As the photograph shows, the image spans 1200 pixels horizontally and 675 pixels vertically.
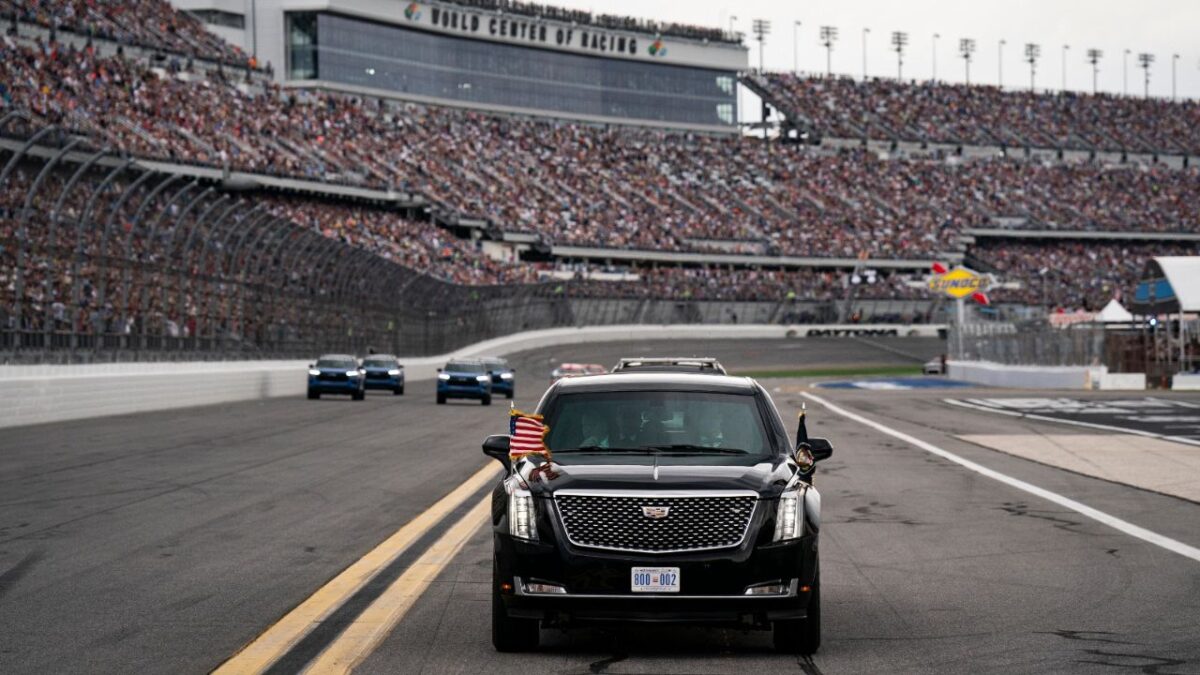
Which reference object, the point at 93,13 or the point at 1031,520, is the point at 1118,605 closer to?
the point at 1031,520

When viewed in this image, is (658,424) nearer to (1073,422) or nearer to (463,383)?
(1073,422)


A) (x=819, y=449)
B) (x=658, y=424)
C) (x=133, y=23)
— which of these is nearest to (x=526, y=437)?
(x=658, y=424)

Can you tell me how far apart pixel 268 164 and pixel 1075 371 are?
41.5 metres

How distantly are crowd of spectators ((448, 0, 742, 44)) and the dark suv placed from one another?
351 ft

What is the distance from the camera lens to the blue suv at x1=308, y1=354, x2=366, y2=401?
136 feet

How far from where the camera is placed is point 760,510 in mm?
7414

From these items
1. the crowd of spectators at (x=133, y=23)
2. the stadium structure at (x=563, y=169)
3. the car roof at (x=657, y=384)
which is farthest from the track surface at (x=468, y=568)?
the crowd of spectators at (x=133, y=23)

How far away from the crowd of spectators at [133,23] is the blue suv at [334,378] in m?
39.8

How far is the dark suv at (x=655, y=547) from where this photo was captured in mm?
7250

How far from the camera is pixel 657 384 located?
8648 millimetres

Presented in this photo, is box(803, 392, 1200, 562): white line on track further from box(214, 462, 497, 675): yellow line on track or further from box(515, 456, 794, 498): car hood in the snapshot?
box(214, 462, 497, 675): yellow line on track

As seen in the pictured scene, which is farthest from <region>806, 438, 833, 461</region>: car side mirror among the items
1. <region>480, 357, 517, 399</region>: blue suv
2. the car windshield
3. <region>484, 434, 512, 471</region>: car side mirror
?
<region>480, 357, 517, 399</region>: blue suv

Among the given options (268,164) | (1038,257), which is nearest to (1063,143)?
(1038,257)

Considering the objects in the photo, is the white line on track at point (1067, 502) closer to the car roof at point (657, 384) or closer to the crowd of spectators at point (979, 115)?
the car roof at point (657, 384)
